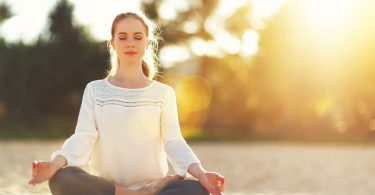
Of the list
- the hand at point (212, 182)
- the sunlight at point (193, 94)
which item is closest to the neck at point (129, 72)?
the hand at point (212, 182)

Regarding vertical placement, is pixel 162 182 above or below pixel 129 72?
below

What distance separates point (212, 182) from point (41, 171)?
0.90m

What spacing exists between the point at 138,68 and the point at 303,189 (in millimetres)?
5572

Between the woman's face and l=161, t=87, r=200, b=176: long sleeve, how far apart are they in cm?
28

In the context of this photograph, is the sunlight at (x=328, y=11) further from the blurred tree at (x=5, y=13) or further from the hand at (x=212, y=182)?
the hand at (x=212, y=182)

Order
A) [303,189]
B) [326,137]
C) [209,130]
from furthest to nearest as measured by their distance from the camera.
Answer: [209,130], [326,137], [303,189]

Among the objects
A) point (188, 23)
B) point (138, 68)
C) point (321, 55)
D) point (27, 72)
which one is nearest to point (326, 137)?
point (321, 55)

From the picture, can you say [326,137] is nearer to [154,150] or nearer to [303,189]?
[303,189]

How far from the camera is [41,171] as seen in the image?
3.69 m

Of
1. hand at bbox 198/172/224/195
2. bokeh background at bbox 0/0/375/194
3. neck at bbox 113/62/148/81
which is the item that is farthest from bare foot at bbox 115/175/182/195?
bokeh background at bbox 0/0/375/194

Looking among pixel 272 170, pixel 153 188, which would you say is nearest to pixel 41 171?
pixel 153 188

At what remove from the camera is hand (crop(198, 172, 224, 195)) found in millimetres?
3662

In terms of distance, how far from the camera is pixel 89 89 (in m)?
4.07

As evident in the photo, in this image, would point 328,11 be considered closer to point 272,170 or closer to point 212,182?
point 272,170
